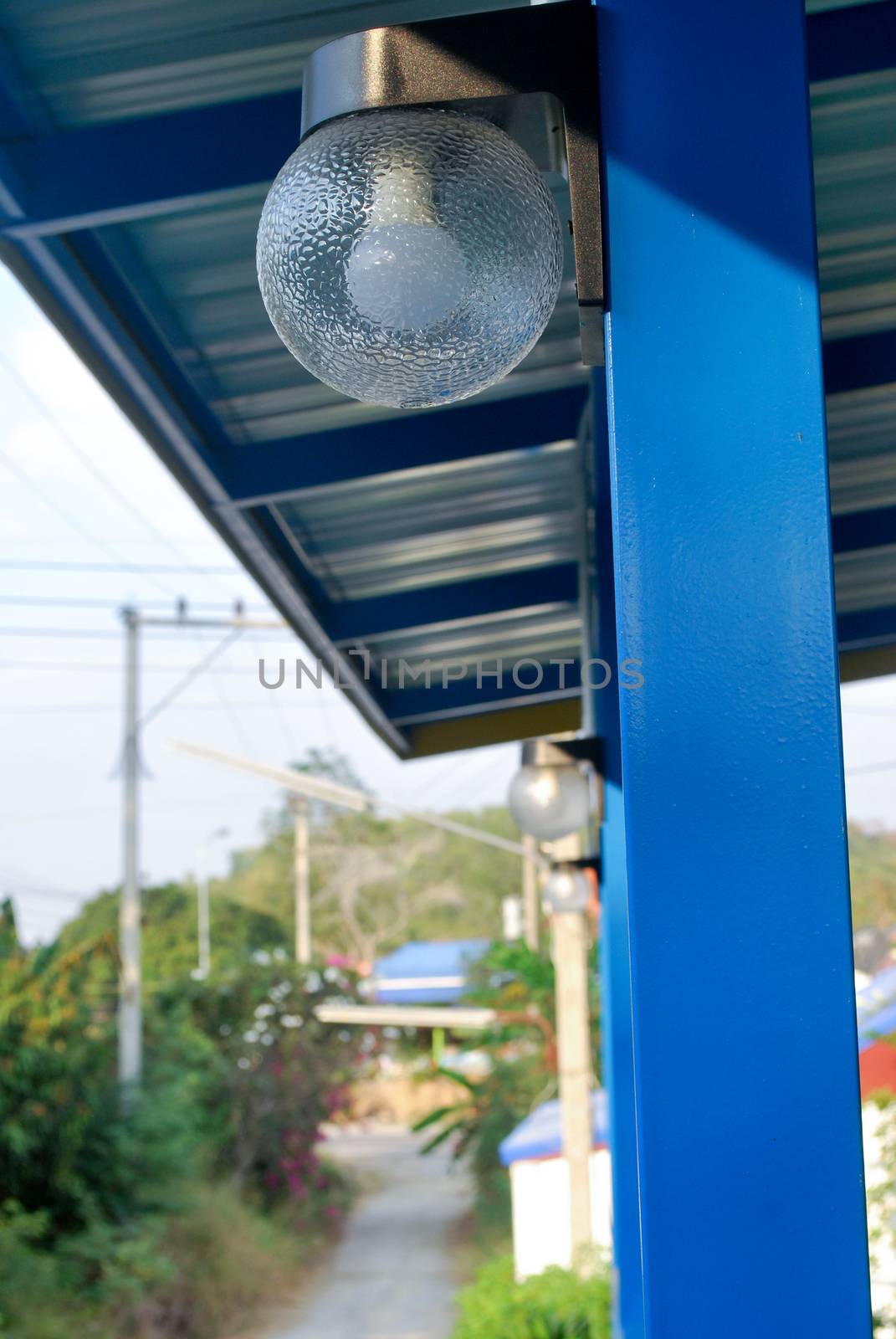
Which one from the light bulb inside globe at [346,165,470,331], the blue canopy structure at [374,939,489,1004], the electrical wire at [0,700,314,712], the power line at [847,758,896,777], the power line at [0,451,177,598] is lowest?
the blue canopy structure at [374,939,489,1004]

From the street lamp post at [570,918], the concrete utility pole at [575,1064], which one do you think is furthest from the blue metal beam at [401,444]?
the concrete utility pole at [575,1064]

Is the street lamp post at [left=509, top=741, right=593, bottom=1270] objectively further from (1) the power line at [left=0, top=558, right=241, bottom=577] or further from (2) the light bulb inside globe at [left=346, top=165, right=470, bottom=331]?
(1) the power line at [left=0, top=558, right=241, bottom=577]

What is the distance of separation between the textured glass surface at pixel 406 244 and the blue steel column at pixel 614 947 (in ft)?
6.37

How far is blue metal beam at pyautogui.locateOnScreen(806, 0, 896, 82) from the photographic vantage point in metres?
2.35

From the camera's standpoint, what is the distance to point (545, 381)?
13.5 ft

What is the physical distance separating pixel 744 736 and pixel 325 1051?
586 inches

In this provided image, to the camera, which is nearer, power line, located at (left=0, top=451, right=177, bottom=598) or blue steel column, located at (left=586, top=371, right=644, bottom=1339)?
blue steel column, located at (left=586, top=371, right=644, bottom=1339)

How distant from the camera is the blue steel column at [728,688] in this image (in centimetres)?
102

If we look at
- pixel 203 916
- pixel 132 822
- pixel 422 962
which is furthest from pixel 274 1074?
pixel 203 916

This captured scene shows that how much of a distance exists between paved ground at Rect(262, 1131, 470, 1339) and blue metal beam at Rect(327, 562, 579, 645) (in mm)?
7525

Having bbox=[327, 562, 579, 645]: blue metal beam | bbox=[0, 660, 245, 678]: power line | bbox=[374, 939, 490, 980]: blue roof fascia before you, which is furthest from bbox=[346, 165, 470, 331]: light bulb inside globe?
bbox=[0, 660, 245, 678]: power line

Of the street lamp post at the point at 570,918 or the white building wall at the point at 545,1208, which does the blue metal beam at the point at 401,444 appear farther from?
the white building wall at the point at 545,1208

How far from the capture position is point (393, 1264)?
1362 cm

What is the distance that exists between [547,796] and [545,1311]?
305 centimetres
